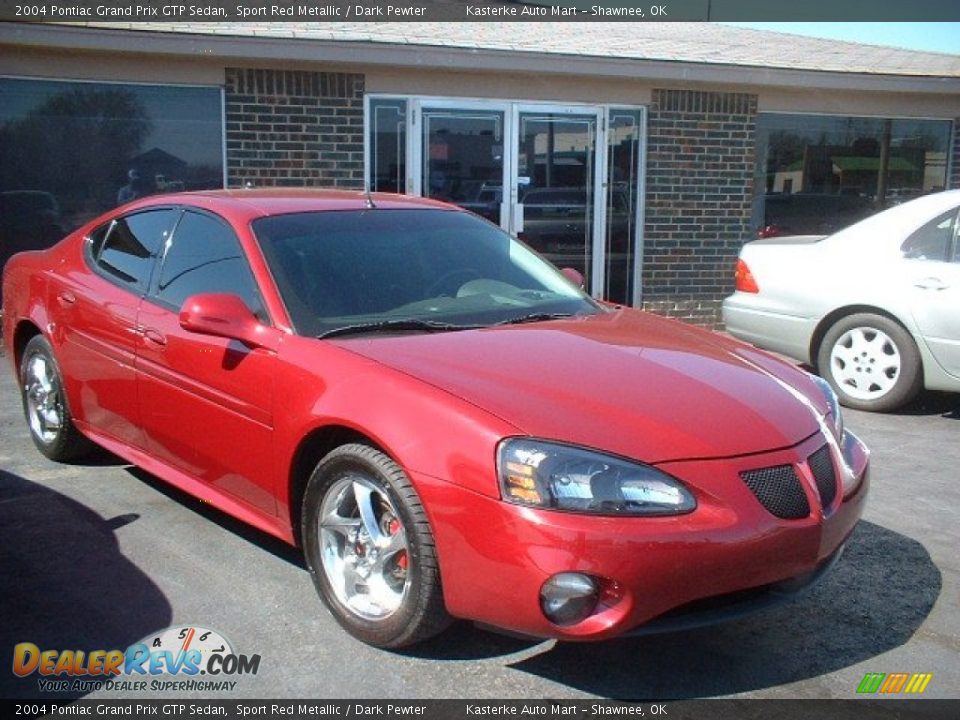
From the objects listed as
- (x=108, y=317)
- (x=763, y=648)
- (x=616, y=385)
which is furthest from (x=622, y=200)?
(x=763, y=648)

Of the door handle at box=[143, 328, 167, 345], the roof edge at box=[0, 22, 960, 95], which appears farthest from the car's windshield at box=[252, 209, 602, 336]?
the roof edge at box=[0, 22, 960, 95]

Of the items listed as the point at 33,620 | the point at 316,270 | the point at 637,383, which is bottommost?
the point at 33,620

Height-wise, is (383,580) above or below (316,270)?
below

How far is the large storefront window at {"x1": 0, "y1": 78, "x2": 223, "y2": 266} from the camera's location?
28.6 ft

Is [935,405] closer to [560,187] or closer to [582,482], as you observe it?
[560,187]

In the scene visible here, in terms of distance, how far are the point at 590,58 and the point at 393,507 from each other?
7318 millimetres

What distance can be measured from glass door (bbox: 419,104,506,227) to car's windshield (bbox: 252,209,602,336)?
5248 mm

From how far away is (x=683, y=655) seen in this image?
343cm

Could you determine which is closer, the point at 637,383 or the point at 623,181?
the point at 637,383

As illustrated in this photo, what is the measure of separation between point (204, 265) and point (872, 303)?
4.72 metres

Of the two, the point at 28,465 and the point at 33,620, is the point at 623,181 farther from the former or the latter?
the point at 33,620

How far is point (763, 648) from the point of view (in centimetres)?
348

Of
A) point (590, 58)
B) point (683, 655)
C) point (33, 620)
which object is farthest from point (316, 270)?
point (590, 58)

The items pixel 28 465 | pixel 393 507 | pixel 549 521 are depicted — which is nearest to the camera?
pixel 549 521
